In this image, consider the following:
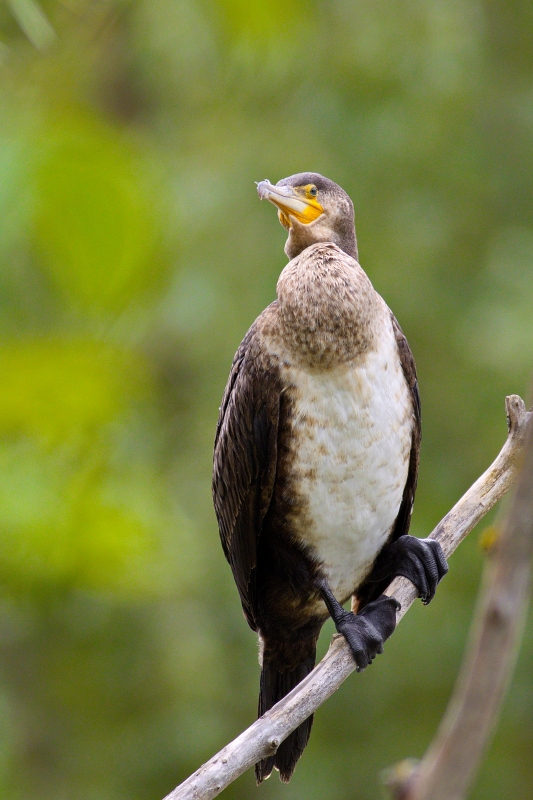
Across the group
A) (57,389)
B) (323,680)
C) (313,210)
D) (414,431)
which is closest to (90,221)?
(57,389)

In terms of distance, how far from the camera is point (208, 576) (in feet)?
20.0

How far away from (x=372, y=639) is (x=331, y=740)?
4.36 meters

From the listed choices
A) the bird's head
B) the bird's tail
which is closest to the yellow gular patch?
the bird's head

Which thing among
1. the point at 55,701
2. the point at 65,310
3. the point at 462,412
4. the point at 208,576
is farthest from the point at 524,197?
the point at 65,310

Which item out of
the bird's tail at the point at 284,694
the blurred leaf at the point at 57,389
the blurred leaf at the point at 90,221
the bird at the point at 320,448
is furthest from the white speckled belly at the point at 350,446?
the blurred leaf at the point at 90,221

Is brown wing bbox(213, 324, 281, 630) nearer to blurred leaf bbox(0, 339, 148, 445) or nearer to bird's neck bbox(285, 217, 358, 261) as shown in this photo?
bird's neck bbox(285, 217, 358, 261)

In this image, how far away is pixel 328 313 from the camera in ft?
8.21

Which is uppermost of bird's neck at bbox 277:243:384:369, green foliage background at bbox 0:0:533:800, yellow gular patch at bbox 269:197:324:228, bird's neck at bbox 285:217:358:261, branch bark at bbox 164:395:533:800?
green foliage background at bbox 0:0:533:800

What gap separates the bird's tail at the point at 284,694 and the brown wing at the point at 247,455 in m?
0.31

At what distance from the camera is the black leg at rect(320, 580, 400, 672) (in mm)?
2447

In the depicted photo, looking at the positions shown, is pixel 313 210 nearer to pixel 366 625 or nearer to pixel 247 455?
pixel 247 455

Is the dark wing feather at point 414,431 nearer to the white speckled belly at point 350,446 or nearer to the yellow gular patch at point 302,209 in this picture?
the white speckled belly at point 350,446

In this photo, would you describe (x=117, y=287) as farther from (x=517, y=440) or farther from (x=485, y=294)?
(x=485, y=294)

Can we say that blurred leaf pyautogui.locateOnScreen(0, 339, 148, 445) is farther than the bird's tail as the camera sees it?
No
